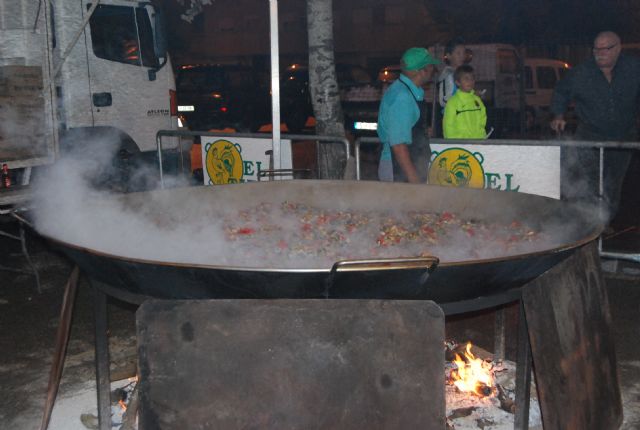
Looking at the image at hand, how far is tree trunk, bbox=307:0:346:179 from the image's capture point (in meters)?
9.35

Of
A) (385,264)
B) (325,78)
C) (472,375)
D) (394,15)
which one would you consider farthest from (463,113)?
(394,15)

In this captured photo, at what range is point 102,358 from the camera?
3.32m

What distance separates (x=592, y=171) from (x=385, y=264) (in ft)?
15.5

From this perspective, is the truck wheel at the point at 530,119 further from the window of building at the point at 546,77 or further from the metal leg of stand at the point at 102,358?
the metal leg of stand at the point at 102,358

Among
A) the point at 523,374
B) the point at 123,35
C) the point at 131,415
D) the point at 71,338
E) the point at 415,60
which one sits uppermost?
the point at 123,35

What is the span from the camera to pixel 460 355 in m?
4.39

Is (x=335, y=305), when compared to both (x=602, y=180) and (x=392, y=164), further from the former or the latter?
(x=602, y=180)

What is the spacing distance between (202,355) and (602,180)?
479 centimetres

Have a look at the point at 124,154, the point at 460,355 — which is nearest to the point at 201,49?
the point at 124,154

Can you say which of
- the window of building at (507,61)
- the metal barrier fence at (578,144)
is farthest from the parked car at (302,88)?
the metal barrier fence at (578,144)

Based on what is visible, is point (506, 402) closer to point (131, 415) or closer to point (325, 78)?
point (131, 415)

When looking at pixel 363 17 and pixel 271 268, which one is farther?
pixel 363 17

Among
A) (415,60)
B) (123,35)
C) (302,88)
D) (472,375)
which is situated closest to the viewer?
(472,375)

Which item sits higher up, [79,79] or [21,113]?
[79,79]
